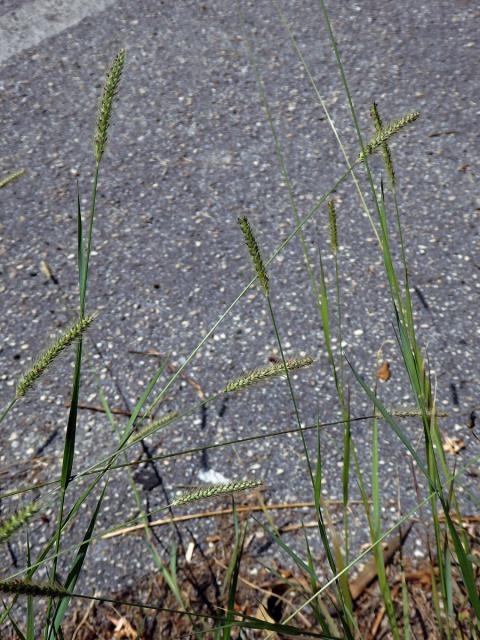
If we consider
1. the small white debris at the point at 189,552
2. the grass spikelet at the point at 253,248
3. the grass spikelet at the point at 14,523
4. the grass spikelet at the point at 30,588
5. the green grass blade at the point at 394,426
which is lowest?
the small white debris at the point at 189,552

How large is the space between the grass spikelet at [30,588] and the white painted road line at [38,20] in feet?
8.70

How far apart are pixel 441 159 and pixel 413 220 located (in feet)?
1.04

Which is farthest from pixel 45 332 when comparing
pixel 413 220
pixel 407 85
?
pixel 407 85

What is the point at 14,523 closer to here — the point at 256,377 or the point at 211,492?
the point at 211,492

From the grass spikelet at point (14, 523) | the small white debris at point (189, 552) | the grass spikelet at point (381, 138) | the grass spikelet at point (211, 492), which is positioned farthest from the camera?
the small white debris at point (189, 552)

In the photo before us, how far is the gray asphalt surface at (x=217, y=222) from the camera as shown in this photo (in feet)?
6.21

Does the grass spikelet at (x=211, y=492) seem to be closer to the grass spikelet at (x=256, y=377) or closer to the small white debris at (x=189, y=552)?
the grass spikelet at (x=256, y=377)

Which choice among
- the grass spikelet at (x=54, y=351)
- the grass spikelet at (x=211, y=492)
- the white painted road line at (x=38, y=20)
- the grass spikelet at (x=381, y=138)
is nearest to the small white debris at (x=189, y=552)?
the grass spikelet at (x=211, y=492)

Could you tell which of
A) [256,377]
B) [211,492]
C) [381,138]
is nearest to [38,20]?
[381,138]

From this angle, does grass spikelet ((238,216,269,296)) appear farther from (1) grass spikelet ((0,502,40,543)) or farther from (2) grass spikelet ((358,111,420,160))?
(1) grass spikelet ((0,502,40,543))

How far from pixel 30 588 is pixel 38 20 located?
289 centimetres

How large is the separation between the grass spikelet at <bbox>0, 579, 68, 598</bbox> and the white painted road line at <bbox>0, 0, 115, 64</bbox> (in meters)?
2.65

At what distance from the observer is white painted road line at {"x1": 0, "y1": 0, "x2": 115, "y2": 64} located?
10.3 ft

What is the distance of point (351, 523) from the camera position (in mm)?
1705
